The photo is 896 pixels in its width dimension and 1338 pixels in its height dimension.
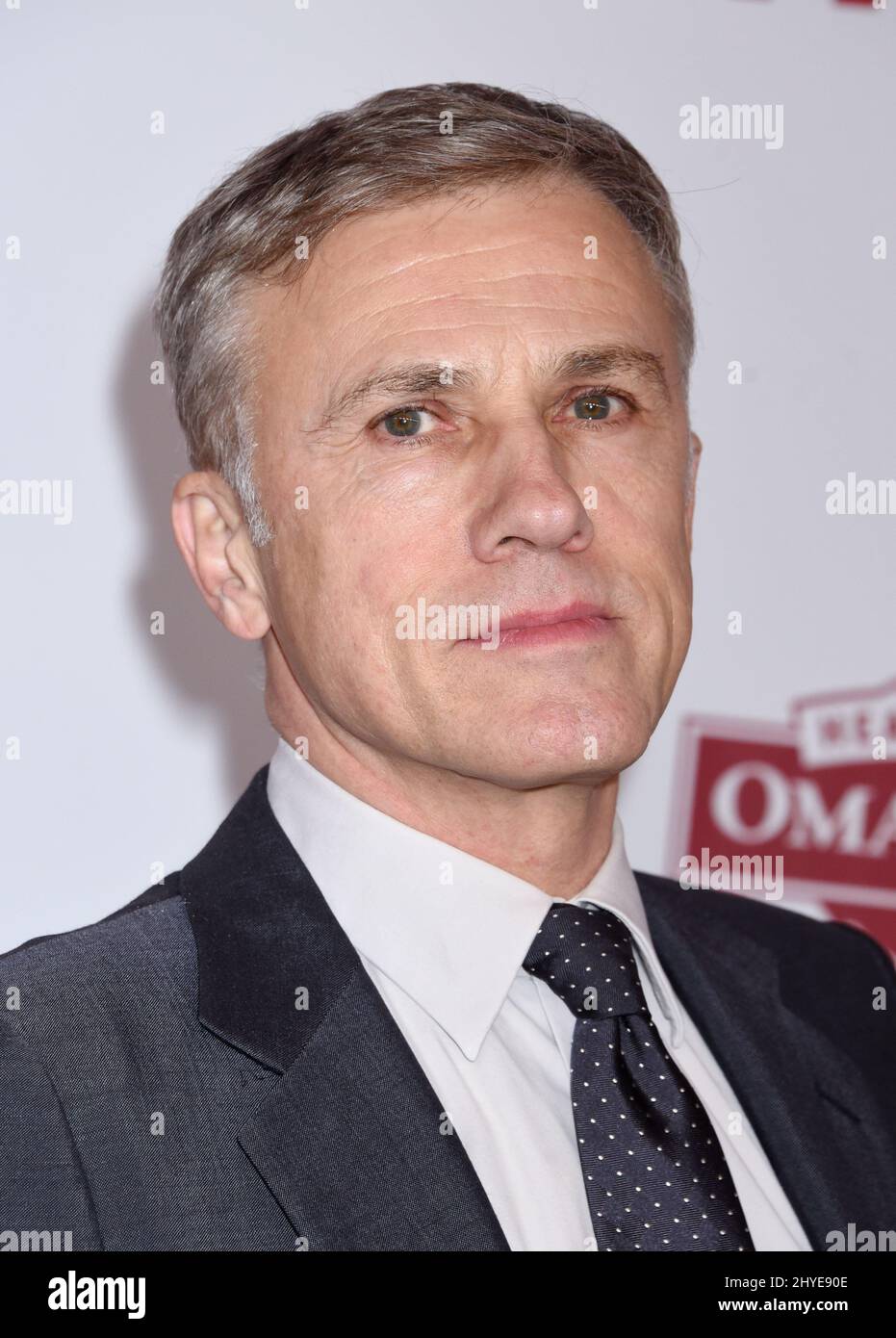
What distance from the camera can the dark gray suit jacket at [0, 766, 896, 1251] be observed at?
5.43 ft

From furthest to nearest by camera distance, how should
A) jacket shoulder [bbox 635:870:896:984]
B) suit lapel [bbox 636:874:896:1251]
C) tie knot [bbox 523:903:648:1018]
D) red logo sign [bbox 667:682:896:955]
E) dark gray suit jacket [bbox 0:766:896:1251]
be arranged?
red logo sign [bbox 667:682:896:955] < jacket shoulder [bbox 635:870:896:984] < suit lapel [bbox 636:874:896:1251] < tie knot [bbox 523:903:648:1018] < dark gray suit jacket [bbox 0:766:896:1251]

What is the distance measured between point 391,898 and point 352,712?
0.80 ft

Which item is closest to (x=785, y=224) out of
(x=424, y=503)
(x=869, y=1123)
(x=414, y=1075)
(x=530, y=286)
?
(x=530, y=286)

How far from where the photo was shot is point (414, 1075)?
178 centimetres

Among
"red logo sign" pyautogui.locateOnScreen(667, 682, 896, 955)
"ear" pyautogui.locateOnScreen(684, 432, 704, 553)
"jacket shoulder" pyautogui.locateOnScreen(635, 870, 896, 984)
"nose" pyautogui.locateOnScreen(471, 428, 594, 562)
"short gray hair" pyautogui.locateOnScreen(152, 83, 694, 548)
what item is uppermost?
"short gray hair" pyautogui.locateOnScreen(152, 83, 694, 548)

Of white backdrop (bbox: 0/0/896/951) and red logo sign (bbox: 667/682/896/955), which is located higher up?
white backdrop (bbox: 0/0/896/951)

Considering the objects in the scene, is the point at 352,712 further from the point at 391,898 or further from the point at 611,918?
the point at 611,918

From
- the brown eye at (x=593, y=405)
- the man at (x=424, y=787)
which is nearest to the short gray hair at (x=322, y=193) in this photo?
the man at (x=424, y=787)

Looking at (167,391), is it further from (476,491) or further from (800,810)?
(800,810)

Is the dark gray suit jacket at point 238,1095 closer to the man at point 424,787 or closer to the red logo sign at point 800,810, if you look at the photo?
the man at point 424,787

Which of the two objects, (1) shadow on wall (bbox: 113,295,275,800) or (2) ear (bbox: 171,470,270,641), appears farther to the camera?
(1) shadow on wall (bbox: 113,295,275,800)

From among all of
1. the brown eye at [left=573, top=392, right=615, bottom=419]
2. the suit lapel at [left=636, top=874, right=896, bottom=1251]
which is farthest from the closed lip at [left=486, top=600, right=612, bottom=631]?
the suit lapel at [left=636, top=874, right=896, bottom=1251]

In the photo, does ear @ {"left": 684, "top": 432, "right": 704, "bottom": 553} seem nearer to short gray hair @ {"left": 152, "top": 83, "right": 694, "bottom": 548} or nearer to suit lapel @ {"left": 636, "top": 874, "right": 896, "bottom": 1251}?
short gray hair @ {"left": 152, "top": 83, "right": 694, "bottom": 548}
